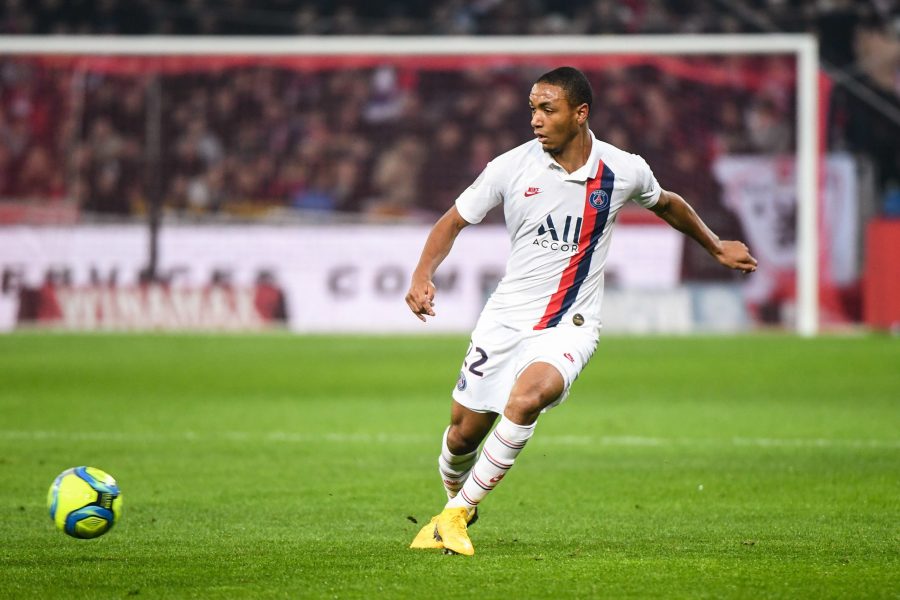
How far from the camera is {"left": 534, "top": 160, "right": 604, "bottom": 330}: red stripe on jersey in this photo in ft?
22.3

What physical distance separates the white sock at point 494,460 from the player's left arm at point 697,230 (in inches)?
49.9

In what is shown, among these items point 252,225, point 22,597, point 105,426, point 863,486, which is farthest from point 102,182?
point 22,597

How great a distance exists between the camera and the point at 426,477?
9.39 metres

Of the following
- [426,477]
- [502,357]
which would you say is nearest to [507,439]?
[502,357]

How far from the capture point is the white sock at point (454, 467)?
700cm

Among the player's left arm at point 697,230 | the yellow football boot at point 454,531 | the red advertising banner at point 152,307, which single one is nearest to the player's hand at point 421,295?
the yellow football boot at point 454,531

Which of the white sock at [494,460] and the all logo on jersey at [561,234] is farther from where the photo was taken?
the all logo on jersey at [561,234]

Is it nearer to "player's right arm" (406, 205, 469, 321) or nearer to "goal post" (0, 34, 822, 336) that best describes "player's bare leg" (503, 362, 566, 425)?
"player's right arm" (406, 205, 469, 321)

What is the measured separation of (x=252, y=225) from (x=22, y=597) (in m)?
16.7

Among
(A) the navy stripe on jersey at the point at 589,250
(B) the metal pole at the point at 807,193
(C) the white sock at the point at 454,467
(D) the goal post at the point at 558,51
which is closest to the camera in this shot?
(A) the navy stripe on jersey at the point at 589,250

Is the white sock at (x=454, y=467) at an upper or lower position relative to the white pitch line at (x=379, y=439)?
upper

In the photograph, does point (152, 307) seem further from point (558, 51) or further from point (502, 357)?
point (502, 357)

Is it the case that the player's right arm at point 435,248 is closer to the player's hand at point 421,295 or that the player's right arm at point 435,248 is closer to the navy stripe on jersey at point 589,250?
the player's hand at point 421,295

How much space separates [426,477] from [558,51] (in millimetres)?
13540
